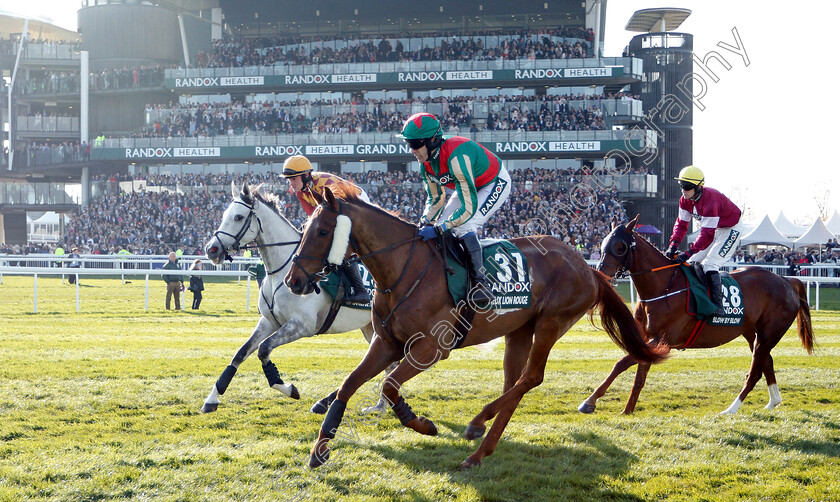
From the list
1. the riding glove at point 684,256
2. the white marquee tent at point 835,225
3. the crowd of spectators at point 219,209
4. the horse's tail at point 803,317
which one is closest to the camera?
the riding glove at point 684,256

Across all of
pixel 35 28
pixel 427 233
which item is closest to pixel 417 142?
pixel 427 233

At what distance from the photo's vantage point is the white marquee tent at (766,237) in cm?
3012

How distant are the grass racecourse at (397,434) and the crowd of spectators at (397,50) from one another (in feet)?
95.9

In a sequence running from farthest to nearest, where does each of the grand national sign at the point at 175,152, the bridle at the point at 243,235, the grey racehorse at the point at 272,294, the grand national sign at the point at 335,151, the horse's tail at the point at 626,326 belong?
the grand national sign at the point at 175,152
the grand national sign at the point at 335,151
the bridle at the point at 243,235
the grey racehorse at the point at 272,294
the horse's tail at the point at 626,326

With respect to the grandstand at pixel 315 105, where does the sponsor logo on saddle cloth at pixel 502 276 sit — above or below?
below

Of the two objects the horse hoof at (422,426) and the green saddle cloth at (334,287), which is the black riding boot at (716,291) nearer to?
the green saddle cloth at (334,287)

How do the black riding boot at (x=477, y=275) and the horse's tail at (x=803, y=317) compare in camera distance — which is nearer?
the black riding boot at (x=477, y=275)

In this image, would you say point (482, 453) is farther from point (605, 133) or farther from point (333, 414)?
point (605, 133)

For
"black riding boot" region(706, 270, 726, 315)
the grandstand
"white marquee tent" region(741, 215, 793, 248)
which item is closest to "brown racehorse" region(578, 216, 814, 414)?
"black riding boot" region(706, 270, 726, 315)

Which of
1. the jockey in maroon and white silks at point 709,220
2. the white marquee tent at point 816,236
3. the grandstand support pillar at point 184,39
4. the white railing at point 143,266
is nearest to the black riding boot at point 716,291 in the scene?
the jockey in maroon and white silks at point 709,220

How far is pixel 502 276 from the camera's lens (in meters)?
4.85

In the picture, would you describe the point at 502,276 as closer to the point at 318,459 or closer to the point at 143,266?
the point at 318,459

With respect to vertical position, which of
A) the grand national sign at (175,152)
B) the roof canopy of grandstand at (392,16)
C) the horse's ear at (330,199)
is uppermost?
the roof canopy of grandstand at (392,16)

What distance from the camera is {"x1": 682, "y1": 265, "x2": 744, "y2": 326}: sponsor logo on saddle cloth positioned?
6.40 metres
